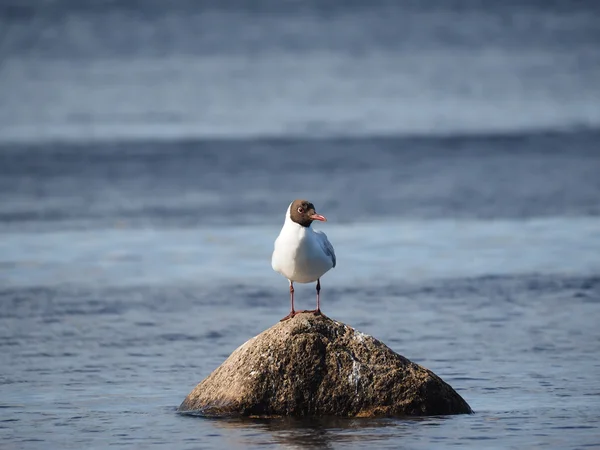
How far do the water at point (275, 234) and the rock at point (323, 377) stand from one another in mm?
186

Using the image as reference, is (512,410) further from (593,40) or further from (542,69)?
(593,40)

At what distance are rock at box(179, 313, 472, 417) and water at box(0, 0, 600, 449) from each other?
0.19m

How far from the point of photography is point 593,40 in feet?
270

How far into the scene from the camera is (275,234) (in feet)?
80.8

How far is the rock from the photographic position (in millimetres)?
11820

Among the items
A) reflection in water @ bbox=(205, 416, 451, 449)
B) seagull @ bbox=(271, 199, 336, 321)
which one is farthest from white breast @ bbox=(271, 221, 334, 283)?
reflection in water @ bbox=(205, 416, 451, 449)

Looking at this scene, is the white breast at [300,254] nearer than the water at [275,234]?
Yes

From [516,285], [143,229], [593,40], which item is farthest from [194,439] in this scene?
[593,40]

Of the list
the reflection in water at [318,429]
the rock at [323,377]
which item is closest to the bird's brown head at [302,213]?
the rock at [323,377]

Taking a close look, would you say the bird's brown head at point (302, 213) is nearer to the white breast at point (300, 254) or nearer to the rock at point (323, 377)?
the white breast at point (300, 254)

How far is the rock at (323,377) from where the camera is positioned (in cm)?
1182

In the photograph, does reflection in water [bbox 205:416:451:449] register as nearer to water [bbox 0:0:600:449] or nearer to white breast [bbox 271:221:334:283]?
water [bbox 0:0:600:449]

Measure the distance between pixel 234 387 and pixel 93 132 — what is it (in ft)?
120

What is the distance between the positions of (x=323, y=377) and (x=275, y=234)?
42.1ft
